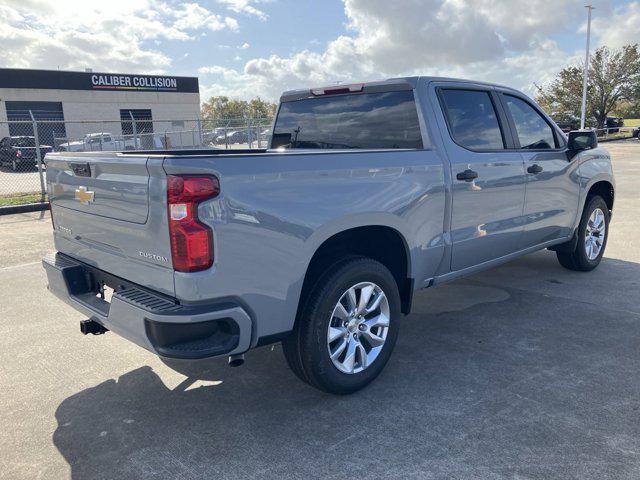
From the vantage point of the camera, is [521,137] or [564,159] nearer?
[521,137]

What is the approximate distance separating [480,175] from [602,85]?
41.5 meters

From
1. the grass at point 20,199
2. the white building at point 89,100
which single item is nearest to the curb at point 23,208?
the grass at point 20,199

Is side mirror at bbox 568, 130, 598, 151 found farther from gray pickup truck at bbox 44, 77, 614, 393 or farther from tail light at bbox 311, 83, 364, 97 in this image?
tail light at bbox 311, 83, 364, 97

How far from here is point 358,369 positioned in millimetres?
3371

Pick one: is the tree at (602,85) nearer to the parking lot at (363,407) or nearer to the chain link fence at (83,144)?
the chain link fence at (83,144)

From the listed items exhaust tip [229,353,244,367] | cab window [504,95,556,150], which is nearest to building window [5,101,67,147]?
cab window [504,95,556,150]

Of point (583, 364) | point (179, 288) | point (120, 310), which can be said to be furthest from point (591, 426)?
point (120, 310)

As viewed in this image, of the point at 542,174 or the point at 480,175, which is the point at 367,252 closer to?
the point at 480,175

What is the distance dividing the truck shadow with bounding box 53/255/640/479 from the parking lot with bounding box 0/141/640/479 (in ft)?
0.03

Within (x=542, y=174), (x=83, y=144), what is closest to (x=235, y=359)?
(x=542, y=174)

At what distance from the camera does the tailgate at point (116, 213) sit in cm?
262

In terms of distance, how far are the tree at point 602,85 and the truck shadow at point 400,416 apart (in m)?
41.1

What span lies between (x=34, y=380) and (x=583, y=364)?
375 centimetres

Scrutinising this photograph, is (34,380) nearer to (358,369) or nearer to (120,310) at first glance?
(120,310)
